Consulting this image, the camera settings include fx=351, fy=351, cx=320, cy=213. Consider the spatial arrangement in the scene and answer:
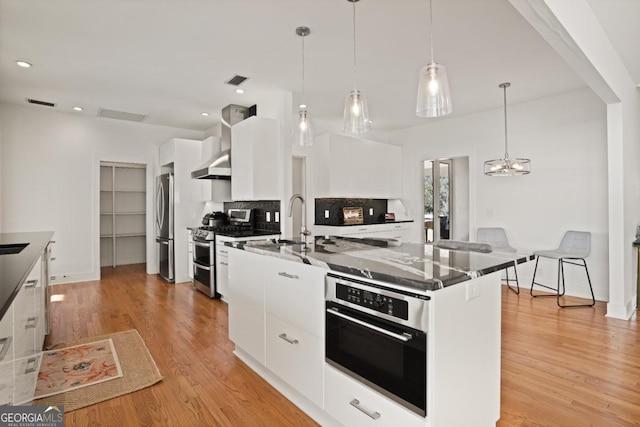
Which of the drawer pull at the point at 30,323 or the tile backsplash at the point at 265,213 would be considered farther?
the tile backsplash at the point at 265,213

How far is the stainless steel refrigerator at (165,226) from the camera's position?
553 cm

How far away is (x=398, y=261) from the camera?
5.89 feet

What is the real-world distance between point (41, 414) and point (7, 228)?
15.3 feet

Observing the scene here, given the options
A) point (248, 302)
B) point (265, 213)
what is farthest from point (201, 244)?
point (248, 302)

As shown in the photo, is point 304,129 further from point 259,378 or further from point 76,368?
point 76,368

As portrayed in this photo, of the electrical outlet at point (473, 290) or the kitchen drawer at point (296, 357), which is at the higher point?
the electrical outlet at point (473, 290)

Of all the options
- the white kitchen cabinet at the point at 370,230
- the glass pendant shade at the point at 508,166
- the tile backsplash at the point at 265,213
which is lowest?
the white kitchen cabinet at the point at 370,230

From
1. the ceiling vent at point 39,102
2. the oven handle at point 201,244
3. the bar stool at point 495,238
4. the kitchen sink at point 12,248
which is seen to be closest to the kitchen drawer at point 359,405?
the kitchen sink at point 12,248

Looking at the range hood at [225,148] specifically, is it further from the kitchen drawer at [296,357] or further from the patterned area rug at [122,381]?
the kitchen drawer at [296,357]

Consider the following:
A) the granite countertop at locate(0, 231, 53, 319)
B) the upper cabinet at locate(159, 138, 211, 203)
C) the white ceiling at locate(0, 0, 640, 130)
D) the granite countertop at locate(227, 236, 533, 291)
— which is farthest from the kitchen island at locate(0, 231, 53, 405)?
the upper cabinet at locate(159, 138, 211, 203)

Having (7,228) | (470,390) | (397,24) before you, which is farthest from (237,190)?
(470,390)

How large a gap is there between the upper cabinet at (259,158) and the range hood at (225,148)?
351 millimetres

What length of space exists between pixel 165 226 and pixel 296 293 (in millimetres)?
4396

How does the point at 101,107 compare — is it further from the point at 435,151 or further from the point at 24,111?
the point at 435,151
